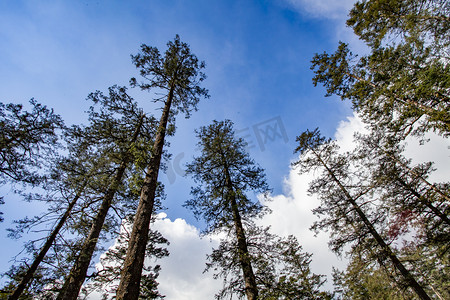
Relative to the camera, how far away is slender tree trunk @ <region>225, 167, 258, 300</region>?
19.5 feet

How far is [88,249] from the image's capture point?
6141 millimetres

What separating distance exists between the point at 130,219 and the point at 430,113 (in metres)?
12.0

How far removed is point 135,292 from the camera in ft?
9.34

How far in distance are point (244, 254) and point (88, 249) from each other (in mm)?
5405

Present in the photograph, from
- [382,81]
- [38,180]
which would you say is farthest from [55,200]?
[382,81]

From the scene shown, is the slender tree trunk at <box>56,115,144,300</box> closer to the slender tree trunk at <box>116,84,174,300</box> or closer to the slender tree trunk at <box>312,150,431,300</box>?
the slender tree trunk at <box>116,84,174,300</box>

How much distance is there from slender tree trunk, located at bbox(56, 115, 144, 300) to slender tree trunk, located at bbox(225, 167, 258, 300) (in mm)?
4752

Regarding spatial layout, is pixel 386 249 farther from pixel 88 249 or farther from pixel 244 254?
pixel 88 249

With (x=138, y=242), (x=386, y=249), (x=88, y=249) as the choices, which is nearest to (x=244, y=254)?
(x=138, y=242)

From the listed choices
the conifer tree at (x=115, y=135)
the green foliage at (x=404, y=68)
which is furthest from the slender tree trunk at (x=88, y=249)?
the green foliage at (x=404, y=68)

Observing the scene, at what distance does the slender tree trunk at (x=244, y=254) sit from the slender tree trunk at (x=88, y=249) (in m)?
4.75

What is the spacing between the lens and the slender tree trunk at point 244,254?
596 cm

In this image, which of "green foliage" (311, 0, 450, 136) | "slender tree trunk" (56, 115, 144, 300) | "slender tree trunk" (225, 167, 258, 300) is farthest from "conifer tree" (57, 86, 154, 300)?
"green foliage" (311, 0, 450, 136)

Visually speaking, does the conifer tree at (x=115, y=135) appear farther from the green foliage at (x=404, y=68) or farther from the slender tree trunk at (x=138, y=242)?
the green foliage at (x=404, y=68)
